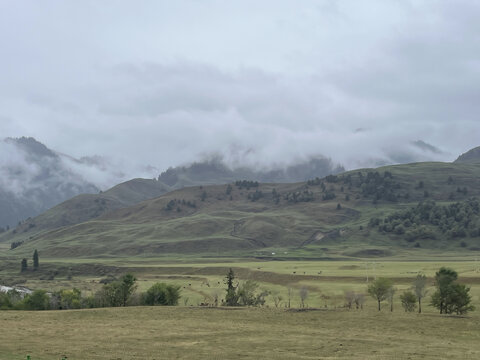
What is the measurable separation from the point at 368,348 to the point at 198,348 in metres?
21.5

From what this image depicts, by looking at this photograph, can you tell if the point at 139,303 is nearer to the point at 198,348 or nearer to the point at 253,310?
the point at 253,310

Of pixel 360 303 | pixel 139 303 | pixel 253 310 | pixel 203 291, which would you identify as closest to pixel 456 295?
pixel 360 303

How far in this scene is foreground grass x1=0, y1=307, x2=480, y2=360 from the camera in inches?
2458

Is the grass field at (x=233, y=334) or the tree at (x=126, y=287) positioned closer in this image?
the grass field at (x=233, y=334)

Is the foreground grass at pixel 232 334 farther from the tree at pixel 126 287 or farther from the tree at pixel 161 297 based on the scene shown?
the tree at pixel 161 297

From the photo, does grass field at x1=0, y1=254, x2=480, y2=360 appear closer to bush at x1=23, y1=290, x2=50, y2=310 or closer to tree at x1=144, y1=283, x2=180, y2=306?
tree at x1=144, y1=283, x2=180, y2=306

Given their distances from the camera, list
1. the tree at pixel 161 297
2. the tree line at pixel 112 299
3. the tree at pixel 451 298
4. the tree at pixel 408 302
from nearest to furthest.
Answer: the tree at pixel 451 298, the tree at pixel 408 302, the tree line at pixel 112 299, the tree at pixel 161 297

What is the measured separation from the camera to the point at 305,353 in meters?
63.3

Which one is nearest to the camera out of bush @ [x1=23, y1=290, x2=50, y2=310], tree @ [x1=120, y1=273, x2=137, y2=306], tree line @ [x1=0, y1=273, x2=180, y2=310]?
tree @ [x1=120, y1=273, x2=137, y2=306]

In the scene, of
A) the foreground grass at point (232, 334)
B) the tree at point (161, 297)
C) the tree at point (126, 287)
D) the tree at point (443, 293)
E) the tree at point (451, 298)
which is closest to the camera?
the foreground grass at point (232, 334)

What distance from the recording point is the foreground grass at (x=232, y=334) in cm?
6244

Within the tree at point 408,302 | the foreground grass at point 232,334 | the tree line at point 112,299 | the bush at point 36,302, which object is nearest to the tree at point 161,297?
the tree line at point 112,299

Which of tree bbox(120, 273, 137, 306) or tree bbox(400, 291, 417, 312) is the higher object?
tree bbox(120, 273, 137, 306)

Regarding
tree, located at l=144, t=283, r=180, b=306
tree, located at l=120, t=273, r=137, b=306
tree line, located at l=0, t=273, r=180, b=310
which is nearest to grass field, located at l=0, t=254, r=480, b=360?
tree, located at l=120, t=273, r=137, b=306
